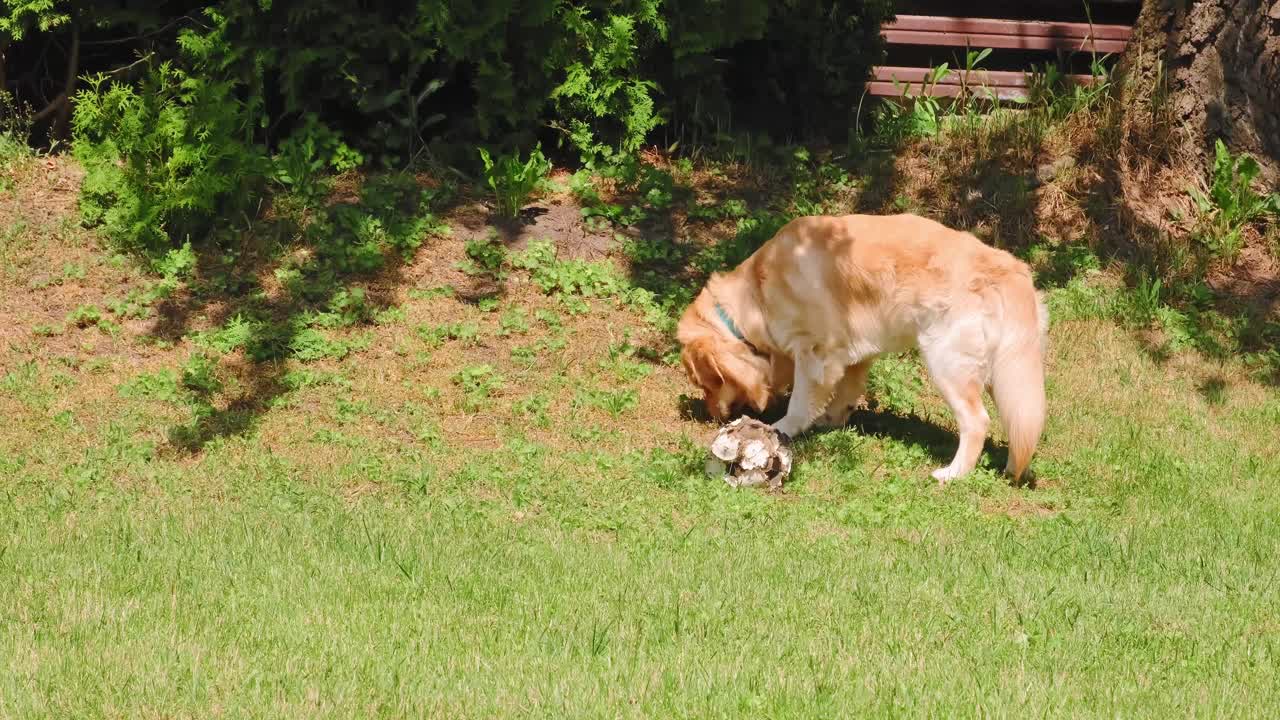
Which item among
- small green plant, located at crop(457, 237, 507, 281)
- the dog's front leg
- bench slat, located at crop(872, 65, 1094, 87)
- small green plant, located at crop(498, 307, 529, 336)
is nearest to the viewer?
the dog's front leg

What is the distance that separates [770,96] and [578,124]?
6.35 feet

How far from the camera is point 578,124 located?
36.3ft

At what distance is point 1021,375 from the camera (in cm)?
712

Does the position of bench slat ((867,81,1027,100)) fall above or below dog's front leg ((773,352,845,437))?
above

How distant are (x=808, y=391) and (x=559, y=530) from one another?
1.93 m

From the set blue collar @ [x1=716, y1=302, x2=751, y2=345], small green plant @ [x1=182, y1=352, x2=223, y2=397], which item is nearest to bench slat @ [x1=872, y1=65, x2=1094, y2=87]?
blue collar @ [x1=716, y1=302, x2=751, y2=345]

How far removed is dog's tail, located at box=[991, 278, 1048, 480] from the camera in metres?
7.09

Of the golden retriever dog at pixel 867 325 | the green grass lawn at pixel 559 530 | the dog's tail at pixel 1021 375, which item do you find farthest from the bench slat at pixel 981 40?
the dog's tail at pixel 1021 375

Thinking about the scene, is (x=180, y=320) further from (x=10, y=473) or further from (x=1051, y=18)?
(x=1051, y=18)

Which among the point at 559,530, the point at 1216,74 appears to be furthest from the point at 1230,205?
the point at 559,530

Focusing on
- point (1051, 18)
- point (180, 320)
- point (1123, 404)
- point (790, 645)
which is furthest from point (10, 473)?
point (1051, 18)

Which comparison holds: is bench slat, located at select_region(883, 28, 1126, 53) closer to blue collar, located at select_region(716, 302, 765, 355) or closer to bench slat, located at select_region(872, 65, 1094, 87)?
bench slat, located at select_region(872, 65, 1094, 87)

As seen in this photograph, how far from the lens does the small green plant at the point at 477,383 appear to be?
8445 mm

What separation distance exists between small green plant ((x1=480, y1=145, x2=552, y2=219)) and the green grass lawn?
525 mm
